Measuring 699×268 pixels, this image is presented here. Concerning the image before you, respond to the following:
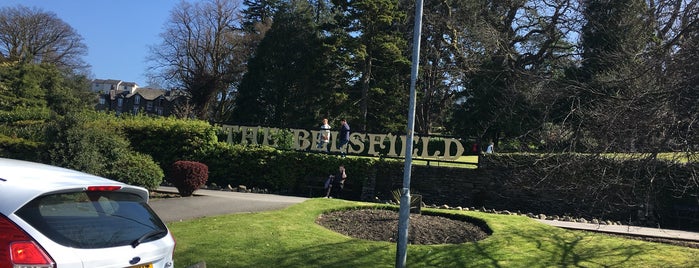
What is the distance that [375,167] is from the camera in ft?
72.5

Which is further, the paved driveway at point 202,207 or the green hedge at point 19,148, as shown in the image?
the green hedge at point 19,148

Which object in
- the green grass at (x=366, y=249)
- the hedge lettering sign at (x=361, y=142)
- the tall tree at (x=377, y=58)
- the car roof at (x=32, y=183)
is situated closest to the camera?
the car roof at (x=32, y=183)

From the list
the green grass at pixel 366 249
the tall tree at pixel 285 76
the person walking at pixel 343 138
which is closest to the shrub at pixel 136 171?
the green grass at pixel 366 249

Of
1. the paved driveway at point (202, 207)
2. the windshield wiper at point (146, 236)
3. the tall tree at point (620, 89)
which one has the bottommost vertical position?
the paved driveway at point (202, 207)

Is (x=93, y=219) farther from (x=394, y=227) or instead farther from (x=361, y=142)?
(x=361, y=142)

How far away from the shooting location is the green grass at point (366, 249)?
8188mm

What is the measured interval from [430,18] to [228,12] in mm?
32431

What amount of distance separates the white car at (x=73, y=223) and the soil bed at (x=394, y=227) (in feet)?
20.5

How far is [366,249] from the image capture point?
29.3ft

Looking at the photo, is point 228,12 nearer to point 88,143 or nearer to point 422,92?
point 422,92

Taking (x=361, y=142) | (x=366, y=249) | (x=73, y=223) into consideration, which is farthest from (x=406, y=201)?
(x=361, y=142)

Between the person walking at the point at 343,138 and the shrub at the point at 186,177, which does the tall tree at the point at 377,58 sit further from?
the shrub at the point at 186,177

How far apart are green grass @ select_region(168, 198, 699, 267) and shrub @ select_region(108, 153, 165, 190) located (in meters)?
4.84

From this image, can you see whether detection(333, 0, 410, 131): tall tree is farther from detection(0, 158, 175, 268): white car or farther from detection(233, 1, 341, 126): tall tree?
detection(0, 158, 175, 268): white car
